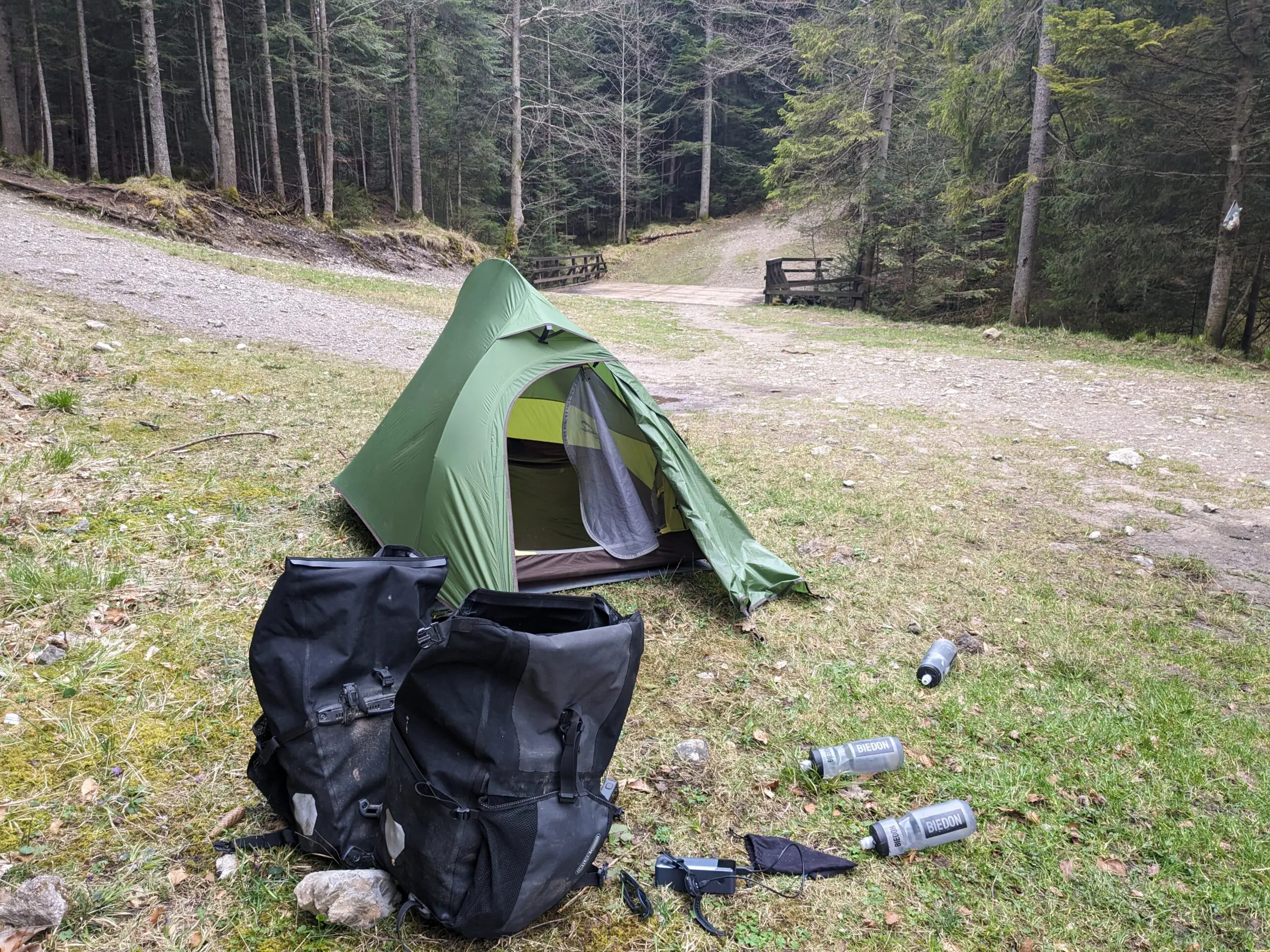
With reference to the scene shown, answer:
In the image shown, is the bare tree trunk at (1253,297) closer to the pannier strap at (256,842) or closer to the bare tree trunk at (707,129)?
the pannier strap at (256,842)

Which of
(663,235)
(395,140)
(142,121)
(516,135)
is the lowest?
(663,235)

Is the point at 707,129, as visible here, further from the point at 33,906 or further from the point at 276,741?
the point at 33,906

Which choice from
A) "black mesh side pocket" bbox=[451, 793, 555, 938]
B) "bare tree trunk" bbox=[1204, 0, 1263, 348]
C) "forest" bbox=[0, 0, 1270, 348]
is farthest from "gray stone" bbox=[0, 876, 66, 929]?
"bare tree trunk" bbox=[1204, 0, 1263, 348]

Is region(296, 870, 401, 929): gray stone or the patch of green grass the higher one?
the patch of green grass

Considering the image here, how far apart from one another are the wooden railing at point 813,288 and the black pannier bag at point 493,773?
740 inches

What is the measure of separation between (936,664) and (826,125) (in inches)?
751

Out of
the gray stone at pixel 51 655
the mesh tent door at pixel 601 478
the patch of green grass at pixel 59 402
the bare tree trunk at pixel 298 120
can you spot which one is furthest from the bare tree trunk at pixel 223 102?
the gray stone at pixel 51 655

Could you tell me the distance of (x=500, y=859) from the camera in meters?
1.87

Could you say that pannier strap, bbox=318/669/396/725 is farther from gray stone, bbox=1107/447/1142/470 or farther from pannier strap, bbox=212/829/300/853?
gray stone, bbox=1107/447/1142/470

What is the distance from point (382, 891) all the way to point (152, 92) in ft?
61.8

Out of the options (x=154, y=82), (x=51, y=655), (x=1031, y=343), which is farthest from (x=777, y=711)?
(x=154, y=82)

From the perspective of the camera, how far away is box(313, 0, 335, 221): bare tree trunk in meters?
19.4

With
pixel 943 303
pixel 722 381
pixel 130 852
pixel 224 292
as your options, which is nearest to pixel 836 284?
pixel 943 303

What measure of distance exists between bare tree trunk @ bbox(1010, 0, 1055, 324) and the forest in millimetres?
56
